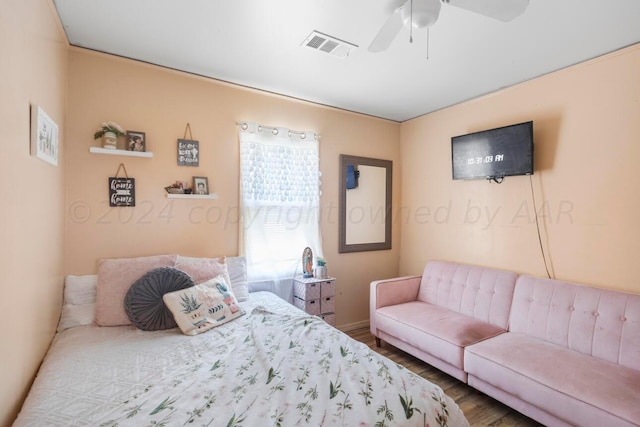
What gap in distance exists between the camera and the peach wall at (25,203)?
4.04 feet

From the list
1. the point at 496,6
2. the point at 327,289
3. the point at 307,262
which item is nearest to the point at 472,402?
the point at 327,289

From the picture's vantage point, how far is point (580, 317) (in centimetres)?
223

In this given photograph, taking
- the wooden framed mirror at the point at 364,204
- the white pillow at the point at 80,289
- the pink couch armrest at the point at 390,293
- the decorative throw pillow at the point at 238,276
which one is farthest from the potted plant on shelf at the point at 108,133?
the pink couch armrest at the point at 390,293

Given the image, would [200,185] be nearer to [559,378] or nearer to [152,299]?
[152,299]

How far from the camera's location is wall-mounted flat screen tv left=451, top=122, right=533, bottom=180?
265 cm

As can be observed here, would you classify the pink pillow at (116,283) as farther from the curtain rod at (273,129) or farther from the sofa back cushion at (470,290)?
the sofa back cushion at (470,290)

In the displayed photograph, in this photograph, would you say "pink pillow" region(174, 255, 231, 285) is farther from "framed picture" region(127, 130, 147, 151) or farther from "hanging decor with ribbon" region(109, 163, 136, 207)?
"framed picture" region(127, 130, 147, 151)

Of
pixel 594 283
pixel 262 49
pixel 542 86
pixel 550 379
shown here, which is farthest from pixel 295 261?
pixel 542 86

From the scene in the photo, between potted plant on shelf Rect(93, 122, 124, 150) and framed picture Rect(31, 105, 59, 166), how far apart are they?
37cm

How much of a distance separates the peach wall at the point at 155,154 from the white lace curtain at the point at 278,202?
12 cm

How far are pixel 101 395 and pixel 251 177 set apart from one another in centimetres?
205

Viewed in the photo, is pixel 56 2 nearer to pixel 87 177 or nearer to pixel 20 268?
pixel 87 177

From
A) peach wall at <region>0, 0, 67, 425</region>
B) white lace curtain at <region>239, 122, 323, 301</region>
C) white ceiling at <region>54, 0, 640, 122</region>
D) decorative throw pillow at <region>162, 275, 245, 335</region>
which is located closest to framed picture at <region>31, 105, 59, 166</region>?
peach wall at <region>0, 0, 67, 425</region>

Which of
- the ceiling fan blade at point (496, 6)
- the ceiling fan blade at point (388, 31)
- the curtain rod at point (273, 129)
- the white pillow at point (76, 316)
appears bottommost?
the white pillow at point (76, 316)
